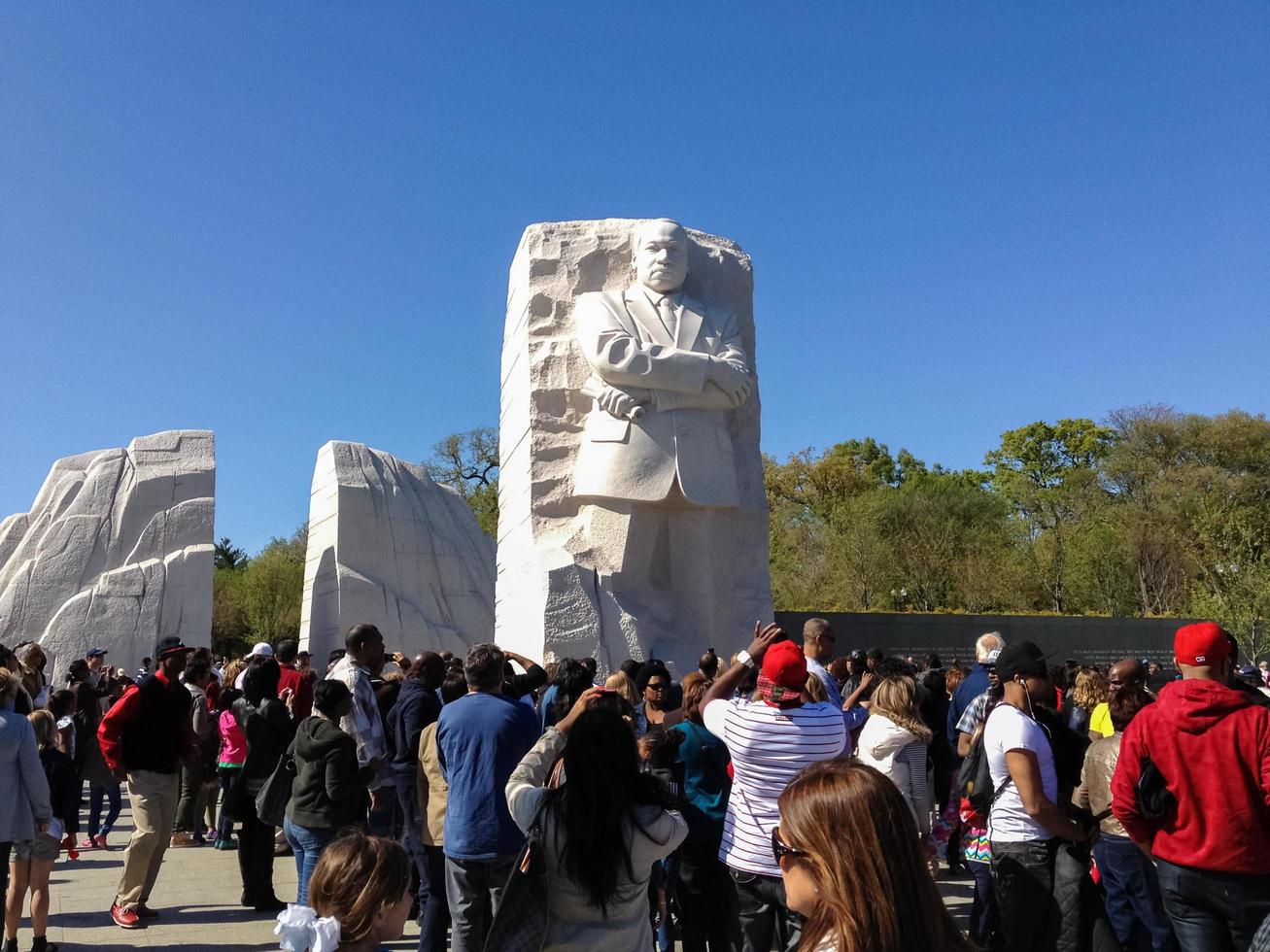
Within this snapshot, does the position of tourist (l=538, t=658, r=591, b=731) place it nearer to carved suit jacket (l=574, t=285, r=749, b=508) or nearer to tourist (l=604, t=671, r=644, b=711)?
tourist (l=604, t=671, r=644, b=711)

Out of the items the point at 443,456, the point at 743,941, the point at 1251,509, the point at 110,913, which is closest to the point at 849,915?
the point at 743,941

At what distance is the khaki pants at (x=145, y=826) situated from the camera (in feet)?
18.0

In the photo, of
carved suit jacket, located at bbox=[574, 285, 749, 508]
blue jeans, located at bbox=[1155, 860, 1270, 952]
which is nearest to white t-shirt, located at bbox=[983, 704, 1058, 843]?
blue jeans, located at bbox=[1155, 860, 1270, 952]

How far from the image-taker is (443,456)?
3616 centimetres

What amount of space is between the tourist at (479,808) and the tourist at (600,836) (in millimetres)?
815

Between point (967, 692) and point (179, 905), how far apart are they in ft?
14.5

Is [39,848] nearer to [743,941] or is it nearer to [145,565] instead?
[743,941]

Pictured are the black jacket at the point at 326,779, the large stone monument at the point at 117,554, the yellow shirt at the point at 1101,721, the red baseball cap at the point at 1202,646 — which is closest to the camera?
the red baseball cap at the point at 1202,646

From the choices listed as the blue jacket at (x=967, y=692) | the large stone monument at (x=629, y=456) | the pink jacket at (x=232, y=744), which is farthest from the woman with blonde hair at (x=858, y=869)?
the large stone monument at (x=629, y=456)

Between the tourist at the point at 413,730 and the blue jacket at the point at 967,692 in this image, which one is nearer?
the tourist at the point at 413,730

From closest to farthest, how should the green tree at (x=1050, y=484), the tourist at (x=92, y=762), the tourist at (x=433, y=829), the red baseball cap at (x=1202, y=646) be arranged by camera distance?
the red baseball cap at (x=1202, y=646) → the tourist at (x=433, y=829) → the tourist at (x=92, y=762) → the green tree at (x=1050, y=484)

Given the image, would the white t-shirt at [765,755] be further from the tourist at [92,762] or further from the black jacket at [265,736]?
the tourist at [92,762]

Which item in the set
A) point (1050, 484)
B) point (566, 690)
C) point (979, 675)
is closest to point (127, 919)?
point (566, 690)

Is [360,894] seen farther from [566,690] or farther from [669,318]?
[669,318]
